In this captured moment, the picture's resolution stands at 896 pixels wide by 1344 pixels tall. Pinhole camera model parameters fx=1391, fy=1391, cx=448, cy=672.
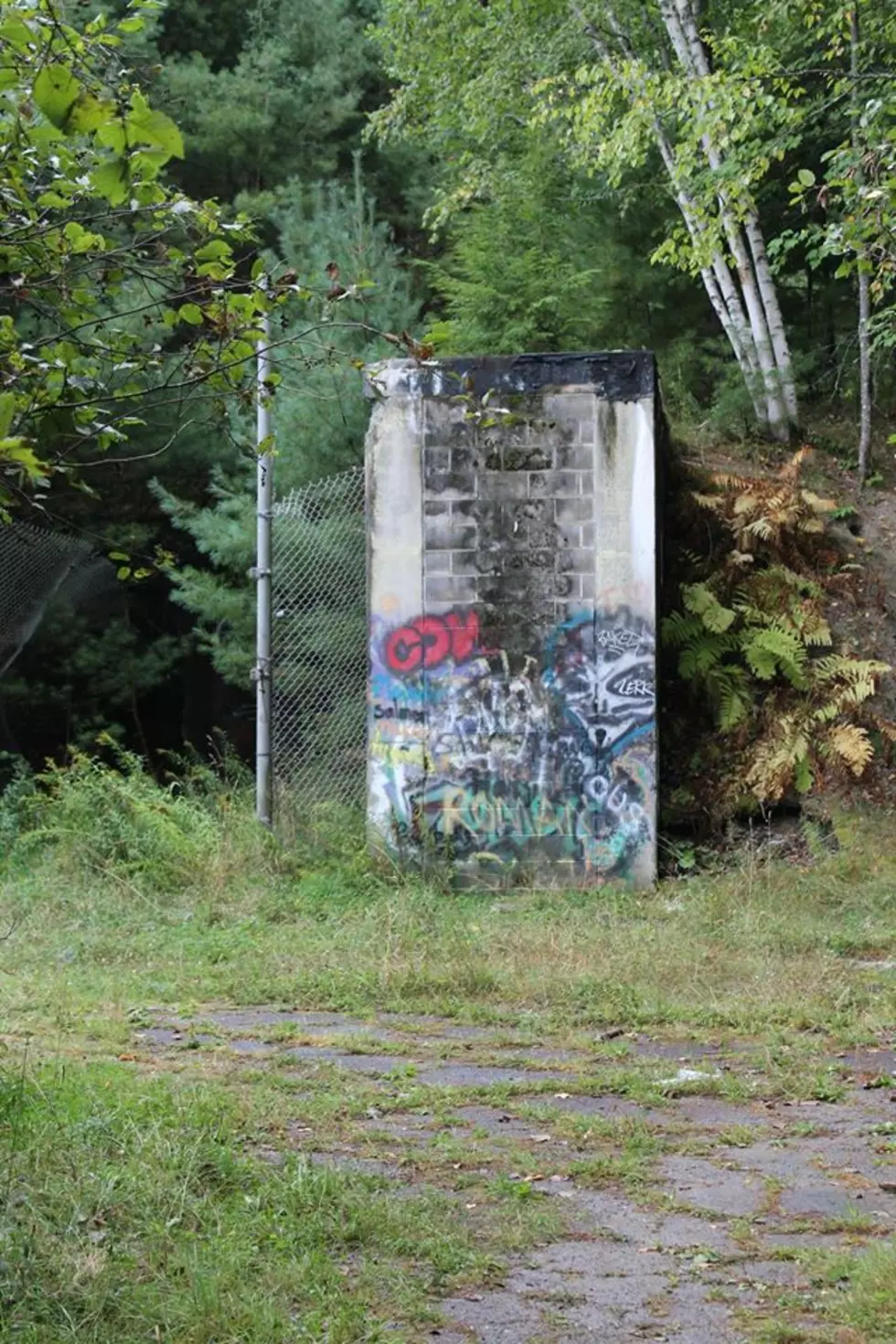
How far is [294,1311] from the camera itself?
127 inches

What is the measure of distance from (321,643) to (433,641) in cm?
110

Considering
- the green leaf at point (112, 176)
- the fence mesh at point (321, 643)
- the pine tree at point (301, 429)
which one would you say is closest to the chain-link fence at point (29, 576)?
the pine tree at point (301, 429)

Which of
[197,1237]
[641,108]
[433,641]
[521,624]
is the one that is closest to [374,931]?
[433,641]

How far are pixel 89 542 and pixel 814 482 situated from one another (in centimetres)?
677

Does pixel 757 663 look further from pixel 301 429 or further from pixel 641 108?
pixel 641 108

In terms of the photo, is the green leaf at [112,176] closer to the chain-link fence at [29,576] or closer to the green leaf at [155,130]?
the green leaf at [155,130]

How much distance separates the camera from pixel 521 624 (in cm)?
1009

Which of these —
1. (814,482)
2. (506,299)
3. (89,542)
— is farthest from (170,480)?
(814,482)

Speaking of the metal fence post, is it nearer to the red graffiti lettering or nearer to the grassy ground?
the grassy ground

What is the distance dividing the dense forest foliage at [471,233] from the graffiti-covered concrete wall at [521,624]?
1.27 meters

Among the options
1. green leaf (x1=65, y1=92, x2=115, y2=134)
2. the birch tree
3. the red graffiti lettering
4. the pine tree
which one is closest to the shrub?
the red graffiti lettering

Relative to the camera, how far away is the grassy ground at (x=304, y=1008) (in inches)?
130

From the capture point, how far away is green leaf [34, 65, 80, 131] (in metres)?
2.37

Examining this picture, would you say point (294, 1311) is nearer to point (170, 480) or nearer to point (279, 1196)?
point (279, 1196)
